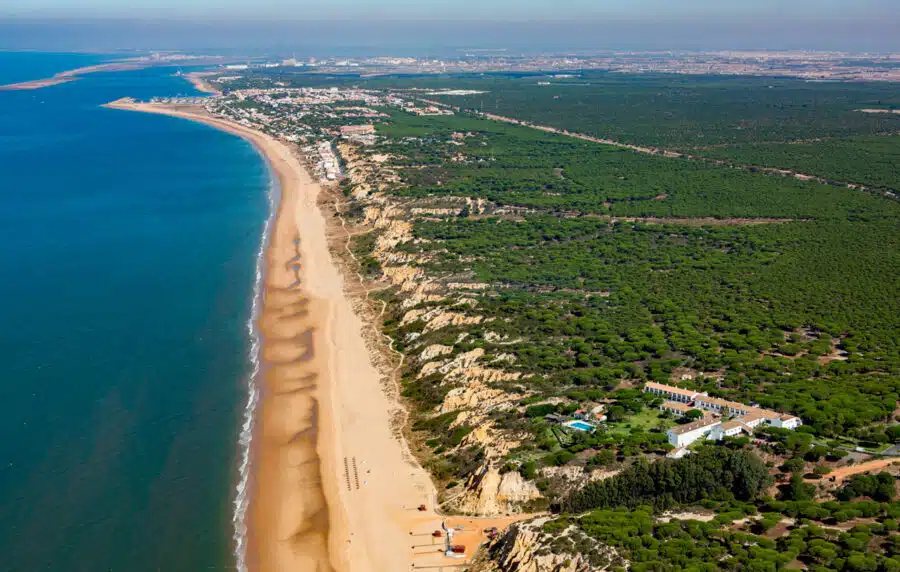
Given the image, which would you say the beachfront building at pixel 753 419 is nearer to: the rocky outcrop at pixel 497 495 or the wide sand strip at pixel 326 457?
the rocky outcrop at pixel 497 495

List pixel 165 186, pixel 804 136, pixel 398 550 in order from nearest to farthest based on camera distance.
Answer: pixel 398 550
pixel 165 186
pixel 804 136

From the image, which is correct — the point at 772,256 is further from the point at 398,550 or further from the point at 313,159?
the point at 313,159

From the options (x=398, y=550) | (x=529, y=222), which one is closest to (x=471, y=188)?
(x=529, y=222)

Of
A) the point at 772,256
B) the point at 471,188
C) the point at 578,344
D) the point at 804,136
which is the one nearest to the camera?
the point at 578,344

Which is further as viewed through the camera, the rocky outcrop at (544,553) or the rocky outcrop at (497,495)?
the rocky outcrop at (497,495)

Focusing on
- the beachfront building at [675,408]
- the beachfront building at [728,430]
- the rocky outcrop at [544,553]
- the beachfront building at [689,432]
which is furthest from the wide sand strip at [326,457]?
the beachfront building at [728,430]

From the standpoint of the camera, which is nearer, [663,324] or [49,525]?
[49,525]

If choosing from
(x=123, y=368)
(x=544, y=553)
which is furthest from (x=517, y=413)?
(x=123, y=368)
